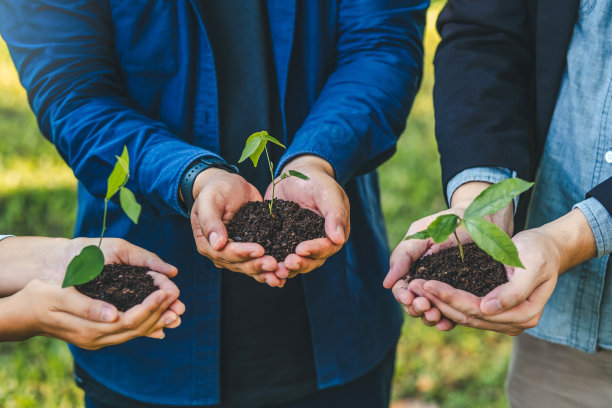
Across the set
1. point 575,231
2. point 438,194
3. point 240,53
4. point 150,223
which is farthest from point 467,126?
point 438,194

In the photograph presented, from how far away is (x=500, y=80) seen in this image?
1862 mm

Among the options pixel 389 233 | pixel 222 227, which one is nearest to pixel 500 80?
pixel 222 227

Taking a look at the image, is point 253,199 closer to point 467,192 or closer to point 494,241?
point 467,192

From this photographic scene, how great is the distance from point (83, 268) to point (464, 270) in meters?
1.01

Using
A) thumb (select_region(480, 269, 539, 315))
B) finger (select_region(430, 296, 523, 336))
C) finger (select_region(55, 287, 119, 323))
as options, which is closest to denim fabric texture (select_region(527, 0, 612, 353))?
thumb (select_region(480, 269, 539, 315))

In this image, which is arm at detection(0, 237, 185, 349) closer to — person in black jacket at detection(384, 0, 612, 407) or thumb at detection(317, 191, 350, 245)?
thumb at detection(317, 191, 350, 245)

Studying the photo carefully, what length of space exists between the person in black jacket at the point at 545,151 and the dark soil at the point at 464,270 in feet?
0.13

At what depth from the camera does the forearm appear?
1.62 metres

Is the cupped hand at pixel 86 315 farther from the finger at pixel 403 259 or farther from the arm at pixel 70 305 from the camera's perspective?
the finger at pixel 403 259

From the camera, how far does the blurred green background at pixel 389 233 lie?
2.94m

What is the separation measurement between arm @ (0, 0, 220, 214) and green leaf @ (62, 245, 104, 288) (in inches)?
11.0

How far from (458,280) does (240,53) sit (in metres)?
0.92

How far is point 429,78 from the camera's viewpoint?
6.50 meters

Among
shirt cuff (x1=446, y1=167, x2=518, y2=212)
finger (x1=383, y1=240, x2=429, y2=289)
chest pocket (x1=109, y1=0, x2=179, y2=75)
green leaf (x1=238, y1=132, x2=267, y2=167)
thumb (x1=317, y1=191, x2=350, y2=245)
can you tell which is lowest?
finger (x1=383, y1=240, x2=429, y2=289)
